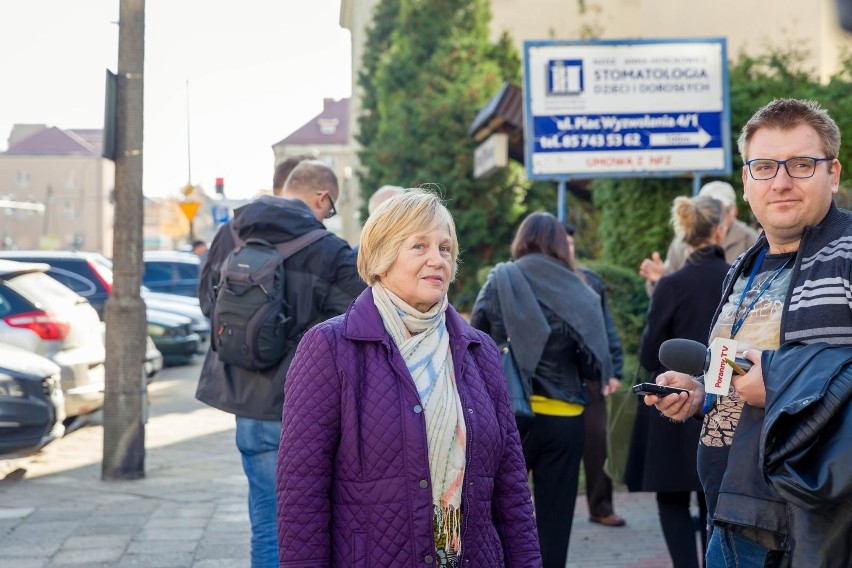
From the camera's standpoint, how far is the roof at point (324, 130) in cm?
10206

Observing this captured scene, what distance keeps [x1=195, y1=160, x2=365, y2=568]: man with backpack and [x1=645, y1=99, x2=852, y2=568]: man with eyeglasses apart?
2107 millimetres

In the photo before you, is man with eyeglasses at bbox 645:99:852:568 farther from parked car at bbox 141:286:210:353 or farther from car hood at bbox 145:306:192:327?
parked car at bbox 141:286:210:353

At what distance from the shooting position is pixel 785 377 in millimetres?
2721

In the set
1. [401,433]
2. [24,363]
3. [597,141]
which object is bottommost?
[24,363]

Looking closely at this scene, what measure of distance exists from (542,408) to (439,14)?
2065cm

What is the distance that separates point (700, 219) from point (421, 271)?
2.64 meters

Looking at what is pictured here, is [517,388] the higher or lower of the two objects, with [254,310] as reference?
lower

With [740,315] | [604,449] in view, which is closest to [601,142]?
[604,449]

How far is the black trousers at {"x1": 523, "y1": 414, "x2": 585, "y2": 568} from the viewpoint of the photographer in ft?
18.8

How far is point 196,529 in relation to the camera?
297 inches

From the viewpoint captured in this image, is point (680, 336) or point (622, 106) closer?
point (680, 336)

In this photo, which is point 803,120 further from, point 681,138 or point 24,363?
point 681,138

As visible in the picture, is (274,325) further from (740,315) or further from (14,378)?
(14,378)

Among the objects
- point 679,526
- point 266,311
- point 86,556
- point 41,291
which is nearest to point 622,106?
point 41,291
